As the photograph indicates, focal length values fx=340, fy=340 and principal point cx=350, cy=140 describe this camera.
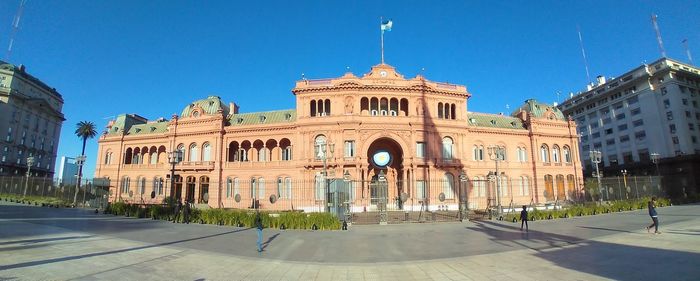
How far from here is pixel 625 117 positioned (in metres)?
68.9

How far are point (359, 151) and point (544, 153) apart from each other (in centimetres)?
2791

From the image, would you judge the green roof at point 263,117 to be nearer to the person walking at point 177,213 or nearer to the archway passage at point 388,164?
the archway passage at point 388,164

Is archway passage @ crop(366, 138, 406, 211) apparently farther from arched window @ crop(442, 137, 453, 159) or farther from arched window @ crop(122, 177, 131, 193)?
arched window @ crop(122, 177, 131, 193)

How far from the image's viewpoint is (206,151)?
44312 mm

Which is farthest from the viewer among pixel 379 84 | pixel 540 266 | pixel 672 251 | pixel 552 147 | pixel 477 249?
pixel 552 147

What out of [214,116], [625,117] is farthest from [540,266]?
[625,117]

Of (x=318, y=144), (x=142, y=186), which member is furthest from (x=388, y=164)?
(x=142, y=186)

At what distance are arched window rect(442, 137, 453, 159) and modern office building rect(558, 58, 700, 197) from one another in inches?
1544

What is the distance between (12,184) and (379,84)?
4854 cm

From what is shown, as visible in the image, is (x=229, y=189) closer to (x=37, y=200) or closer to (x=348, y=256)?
(x=37, y=200)

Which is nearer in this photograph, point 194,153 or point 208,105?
point 194,153

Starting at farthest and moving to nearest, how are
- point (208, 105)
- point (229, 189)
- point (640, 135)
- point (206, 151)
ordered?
point (640, 135)
point (208, 105)
point (206, 151)
point (229, 189)

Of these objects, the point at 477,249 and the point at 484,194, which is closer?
the point at 477,249

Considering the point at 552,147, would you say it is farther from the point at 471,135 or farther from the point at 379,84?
the point at 379,84
